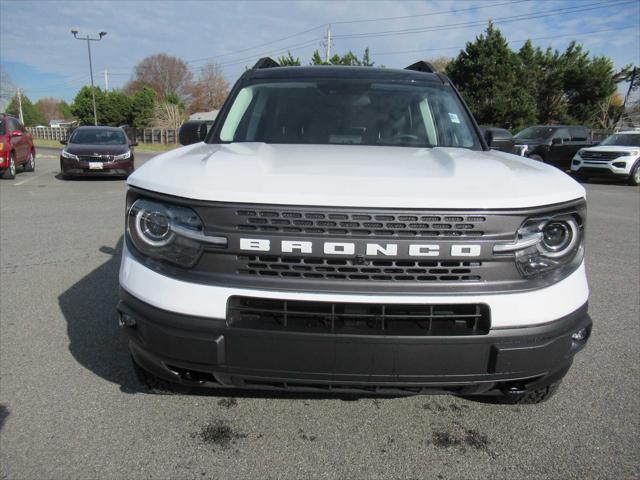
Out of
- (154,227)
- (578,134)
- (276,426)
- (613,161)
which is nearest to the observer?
(154,227)

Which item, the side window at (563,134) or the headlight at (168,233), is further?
the side window at (563,134)

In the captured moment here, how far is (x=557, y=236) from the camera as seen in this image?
2.17m

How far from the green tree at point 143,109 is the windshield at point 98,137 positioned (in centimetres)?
4053

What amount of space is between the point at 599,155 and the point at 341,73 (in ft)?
51.1

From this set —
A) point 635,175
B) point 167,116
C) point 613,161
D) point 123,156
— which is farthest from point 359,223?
point 167,116

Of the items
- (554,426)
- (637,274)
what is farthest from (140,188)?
(637,274)

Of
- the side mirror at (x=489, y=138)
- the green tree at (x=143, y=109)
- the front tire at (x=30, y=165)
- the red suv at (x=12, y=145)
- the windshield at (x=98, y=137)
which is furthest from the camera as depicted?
the green tree at (x=143, y=109)

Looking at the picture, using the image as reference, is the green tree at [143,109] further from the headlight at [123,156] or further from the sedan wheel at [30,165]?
the headlight at [123,156]

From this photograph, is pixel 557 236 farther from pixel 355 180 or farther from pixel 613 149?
pixel 613 149

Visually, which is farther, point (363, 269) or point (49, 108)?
point (49, 108)

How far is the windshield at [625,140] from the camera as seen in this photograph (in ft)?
55.0

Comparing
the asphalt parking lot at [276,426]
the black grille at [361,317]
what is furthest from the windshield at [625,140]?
the black grille at [361,317]

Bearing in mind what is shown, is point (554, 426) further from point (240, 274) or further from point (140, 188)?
point (140, 188)

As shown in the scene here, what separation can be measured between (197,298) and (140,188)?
0.56 m
